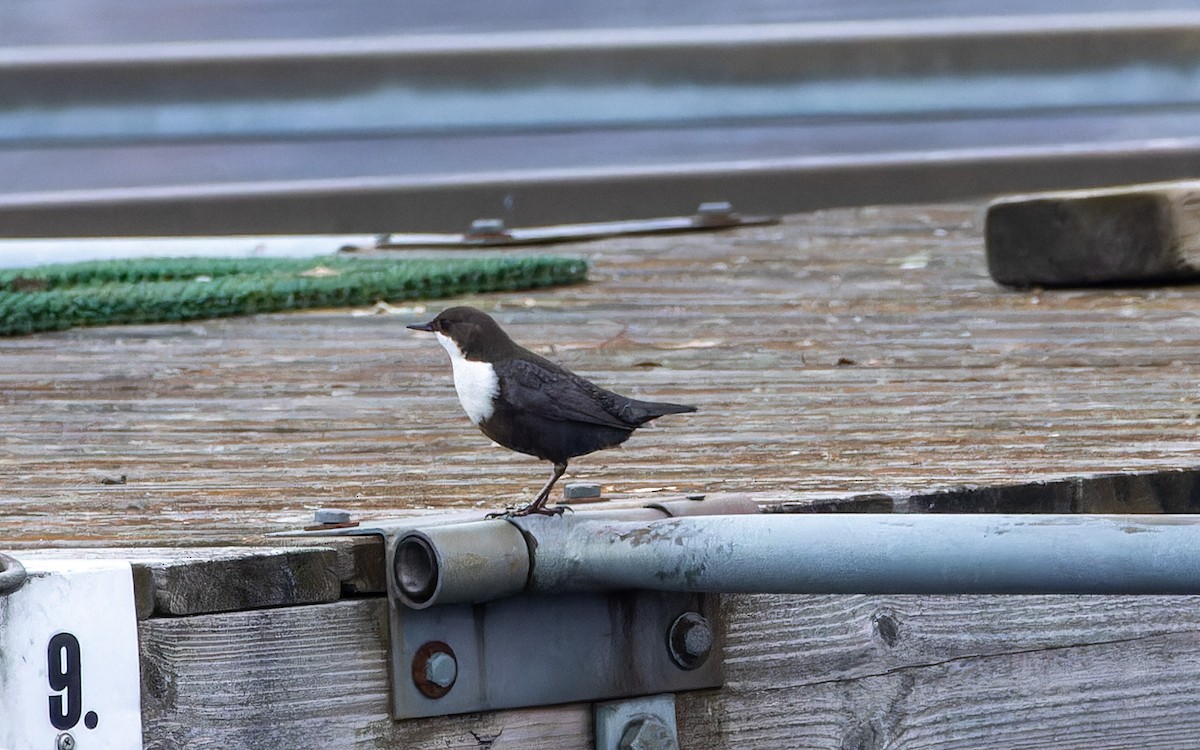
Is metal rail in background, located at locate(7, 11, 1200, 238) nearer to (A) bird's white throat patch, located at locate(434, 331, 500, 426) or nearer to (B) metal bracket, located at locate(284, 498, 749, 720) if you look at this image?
(A) bird's white throat patch, located at locate(434, 331, 500, 426)

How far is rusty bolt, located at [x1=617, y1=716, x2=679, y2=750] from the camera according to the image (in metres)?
1.86

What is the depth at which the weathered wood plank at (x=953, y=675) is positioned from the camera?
197 cm

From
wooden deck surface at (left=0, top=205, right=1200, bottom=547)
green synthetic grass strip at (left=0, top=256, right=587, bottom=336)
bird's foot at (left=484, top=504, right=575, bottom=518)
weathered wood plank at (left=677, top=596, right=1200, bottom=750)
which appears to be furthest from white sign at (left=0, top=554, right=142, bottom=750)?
green synthetic grass strip at (left=0, top=256, right=587, bottom=336)

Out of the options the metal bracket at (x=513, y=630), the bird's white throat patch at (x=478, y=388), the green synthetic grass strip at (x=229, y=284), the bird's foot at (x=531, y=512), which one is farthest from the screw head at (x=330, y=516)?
the green synthetic grass strip at (x=229, y=284)

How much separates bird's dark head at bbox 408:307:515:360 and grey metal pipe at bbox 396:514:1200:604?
1.01ft

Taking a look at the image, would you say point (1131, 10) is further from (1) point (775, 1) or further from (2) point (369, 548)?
(2) point (369, 548)

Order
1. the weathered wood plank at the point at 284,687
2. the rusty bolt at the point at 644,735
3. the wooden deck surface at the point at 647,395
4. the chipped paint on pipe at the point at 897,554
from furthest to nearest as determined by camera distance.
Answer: the wooden deck surface at the point at 647,395 < the rusty bolt at the point at 644,735 < the weathered wood plank at the point at 284,687 < the chipped paint on pipe at the point at 897,554

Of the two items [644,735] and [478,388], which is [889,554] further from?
[478,388]

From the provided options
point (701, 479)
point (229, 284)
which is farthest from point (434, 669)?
point (229, 284)

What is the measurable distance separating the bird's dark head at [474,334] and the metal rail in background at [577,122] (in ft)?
12.0

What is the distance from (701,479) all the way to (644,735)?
0.43 metres

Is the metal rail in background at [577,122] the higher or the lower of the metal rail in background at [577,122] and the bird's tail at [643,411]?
the higher

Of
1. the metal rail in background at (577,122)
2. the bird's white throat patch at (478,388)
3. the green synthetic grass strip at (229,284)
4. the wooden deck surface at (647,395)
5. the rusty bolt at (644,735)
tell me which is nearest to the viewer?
the rusty bolt at (644,735)

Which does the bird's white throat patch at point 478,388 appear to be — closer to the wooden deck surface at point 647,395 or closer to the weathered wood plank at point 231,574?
the wooden deck surface at point 647,395
